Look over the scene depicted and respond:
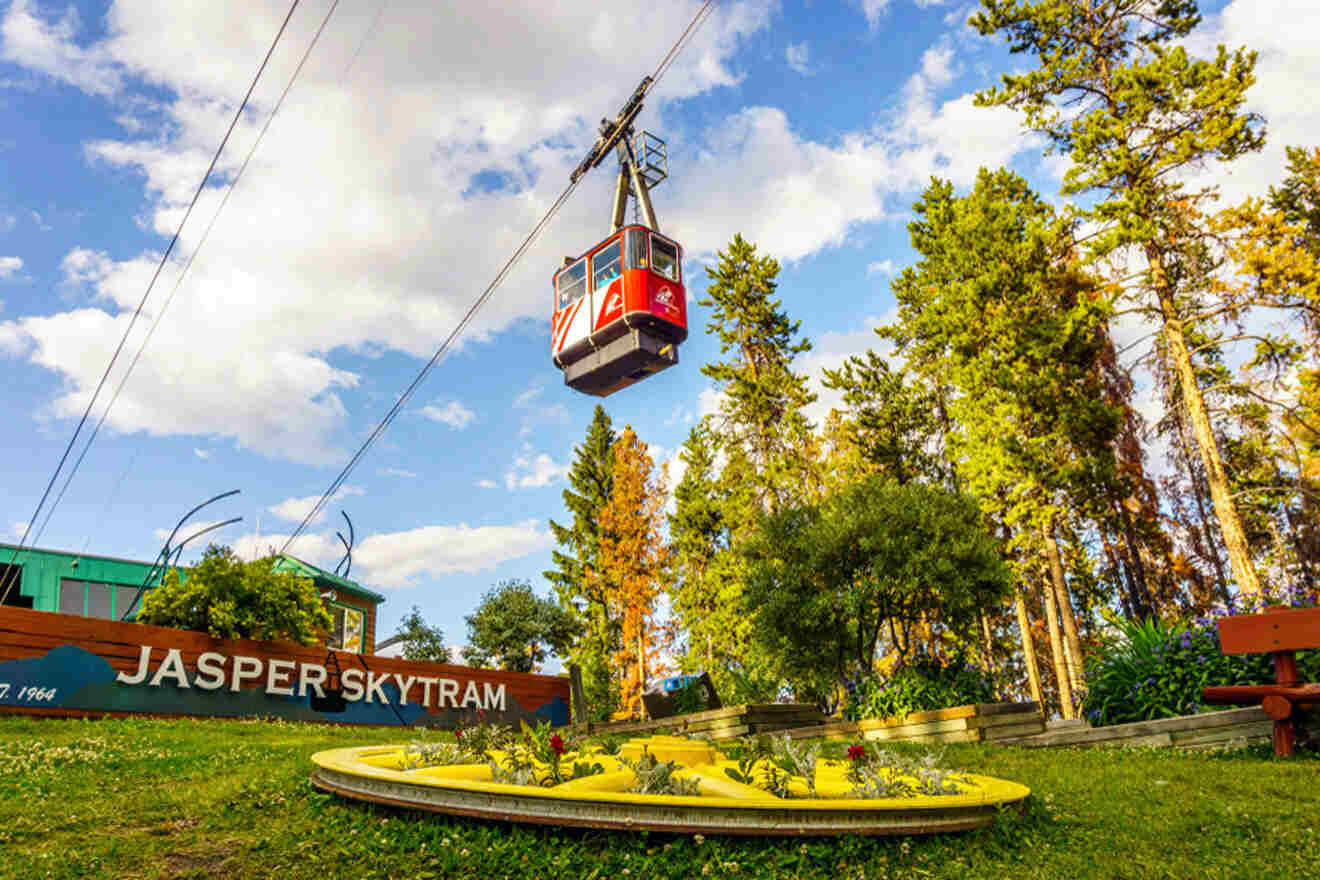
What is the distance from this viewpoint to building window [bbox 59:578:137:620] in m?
23.6

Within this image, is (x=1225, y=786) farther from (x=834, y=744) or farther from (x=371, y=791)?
(x=371, y=791)

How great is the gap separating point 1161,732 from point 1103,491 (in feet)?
Result: 47.4

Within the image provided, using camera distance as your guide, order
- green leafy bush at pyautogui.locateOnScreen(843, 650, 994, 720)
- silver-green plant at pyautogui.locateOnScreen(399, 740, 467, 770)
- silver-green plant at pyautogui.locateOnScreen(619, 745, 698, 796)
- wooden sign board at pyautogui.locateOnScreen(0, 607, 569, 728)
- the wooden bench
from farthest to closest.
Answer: green leafy bush at pyautogui.locateOnScreen(843, 650, 994, 720), wooden sign board at pyautogui.locateOnScreen(0, 607, 569, 728), the wooden bench, silver-green plant at pyautogui.locateOnScreen(399, 740, 467, 770), silver-green plant at pyautogui.locateOnScreen(619, 745, 698, 796)

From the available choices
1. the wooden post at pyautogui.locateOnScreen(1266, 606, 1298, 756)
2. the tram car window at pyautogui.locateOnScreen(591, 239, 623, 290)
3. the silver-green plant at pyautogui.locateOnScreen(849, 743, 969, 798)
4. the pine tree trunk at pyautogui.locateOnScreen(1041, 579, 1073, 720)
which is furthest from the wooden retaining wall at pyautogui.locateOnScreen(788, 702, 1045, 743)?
the pine tree trunk at pyautogui.locateOnScreen(1041, 579, 1073, 720)

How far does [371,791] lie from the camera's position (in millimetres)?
5711

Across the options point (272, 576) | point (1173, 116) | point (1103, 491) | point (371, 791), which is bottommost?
point (371, 791)

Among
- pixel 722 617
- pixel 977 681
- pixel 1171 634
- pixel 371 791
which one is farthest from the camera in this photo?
pixel 722 617

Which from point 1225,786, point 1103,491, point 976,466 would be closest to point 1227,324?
point 1103,491

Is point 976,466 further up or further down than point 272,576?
further up

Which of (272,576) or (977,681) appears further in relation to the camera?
(272,576)

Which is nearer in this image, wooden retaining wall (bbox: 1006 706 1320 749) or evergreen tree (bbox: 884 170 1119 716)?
wooden retaining wall (bbox: 1006 706 1320 749)

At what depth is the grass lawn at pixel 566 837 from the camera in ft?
15.7

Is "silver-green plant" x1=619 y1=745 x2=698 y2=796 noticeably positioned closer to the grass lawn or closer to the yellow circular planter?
the yellow circular planter

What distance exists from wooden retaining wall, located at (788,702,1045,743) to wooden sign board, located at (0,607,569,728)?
6182 mm
